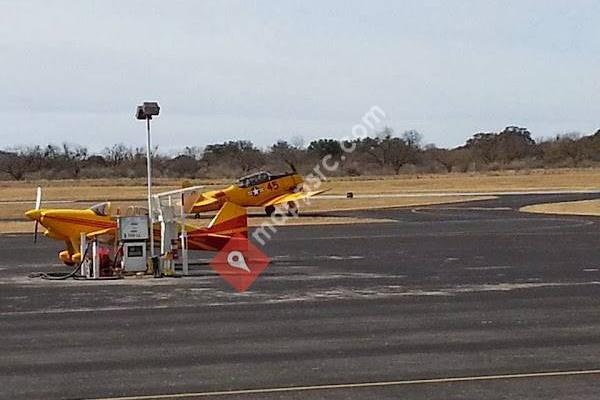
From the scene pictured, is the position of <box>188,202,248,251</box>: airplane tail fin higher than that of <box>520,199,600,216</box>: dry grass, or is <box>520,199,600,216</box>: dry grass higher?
<box>188,202,248,251</box>: airplane tail fin

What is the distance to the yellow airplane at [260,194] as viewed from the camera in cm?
4619

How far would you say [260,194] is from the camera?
4681 cm

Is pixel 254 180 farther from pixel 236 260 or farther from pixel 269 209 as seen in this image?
pixel 236 260

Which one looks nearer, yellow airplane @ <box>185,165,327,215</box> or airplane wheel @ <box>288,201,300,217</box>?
yellow airplane @ <box>185,165,327,215</box>

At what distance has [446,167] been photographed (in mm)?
112812

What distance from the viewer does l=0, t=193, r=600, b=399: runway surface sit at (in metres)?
9.81

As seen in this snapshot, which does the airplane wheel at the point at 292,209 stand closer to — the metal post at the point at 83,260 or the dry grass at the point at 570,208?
the dry grass at the point at 570,208

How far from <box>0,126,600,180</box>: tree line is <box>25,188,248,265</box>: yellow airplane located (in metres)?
43.7

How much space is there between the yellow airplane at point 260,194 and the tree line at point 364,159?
20070 millimetres

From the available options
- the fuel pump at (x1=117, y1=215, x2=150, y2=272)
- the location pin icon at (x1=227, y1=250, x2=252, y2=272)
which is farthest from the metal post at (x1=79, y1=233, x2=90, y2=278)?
the location pin icon at (x1=227, y1=250, x2=252, y2=272)

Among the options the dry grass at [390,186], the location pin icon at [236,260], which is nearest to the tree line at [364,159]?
the dry grass at [390,186]

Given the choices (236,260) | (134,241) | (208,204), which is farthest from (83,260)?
(208,204)

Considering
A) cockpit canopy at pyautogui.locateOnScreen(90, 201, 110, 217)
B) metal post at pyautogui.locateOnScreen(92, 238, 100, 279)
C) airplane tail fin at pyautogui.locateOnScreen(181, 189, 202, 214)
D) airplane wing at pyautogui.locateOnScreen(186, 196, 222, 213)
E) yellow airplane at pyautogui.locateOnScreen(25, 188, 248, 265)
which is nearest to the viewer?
metal post at pyautogui.locateOnScreen(92, 238, 100, 279)

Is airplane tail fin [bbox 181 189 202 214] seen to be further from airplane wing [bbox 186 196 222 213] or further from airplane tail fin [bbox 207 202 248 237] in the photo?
airplane tail fin [bbox 207 202 248 237]
